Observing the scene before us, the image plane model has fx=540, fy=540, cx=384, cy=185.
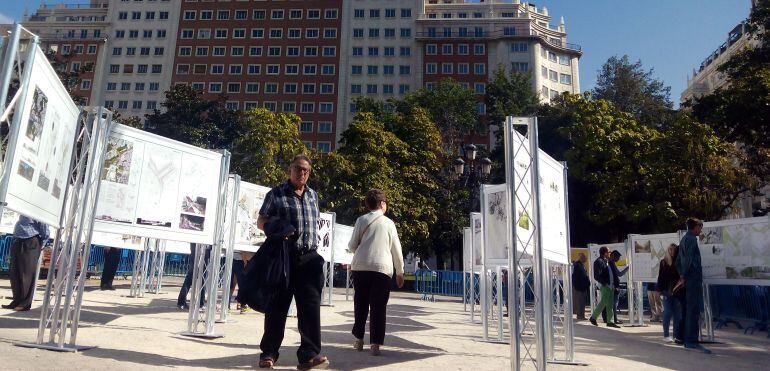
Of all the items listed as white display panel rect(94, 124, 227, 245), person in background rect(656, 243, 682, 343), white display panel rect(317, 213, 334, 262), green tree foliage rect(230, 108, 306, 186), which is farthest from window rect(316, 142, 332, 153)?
white display panel rect(94, 124, 227, 245)

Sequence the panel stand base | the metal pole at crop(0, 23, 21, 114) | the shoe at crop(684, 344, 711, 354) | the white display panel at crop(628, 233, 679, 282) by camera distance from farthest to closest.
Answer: the white display panel at crop(628, 233, 679, 282) < the shoe at crop(684, 344, 711, 354) < the panel stand base < the metal pole at crop(0, 23, 21, 114)

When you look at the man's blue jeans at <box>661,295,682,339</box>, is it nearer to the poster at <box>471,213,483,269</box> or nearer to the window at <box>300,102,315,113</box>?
the poster at <box>471,213,483,269</box>

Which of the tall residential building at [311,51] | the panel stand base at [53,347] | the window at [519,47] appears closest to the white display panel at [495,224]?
the panel stand base at [53,347]

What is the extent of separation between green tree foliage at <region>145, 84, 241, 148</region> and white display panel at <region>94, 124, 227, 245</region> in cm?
4188

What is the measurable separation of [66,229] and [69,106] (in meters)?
1.28

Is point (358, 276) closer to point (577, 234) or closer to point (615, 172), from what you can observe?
point (615, 172)

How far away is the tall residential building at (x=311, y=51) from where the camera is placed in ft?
246

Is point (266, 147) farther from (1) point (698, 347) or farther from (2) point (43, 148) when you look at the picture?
(2) point (43, 148)

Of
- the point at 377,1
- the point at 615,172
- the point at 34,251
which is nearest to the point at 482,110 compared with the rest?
the point at 377,1

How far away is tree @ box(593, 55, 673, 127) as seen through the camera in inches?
1840

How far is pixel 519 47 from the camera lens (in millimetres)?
73750

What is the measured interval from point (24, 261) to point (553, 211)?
25.5ft

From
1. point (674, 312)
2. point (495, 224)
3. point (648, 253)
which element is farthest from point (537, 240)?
point (648, 253)

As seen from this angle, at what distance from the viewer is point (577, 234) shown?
34906 mm
